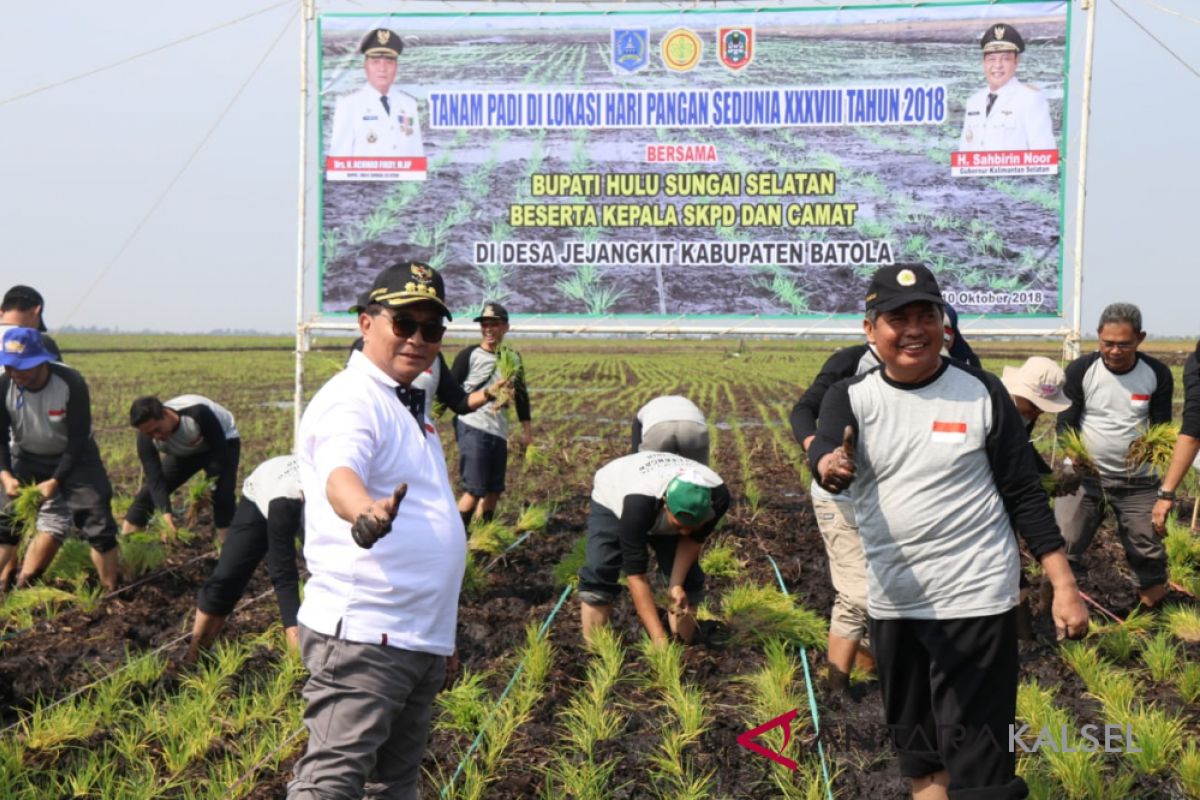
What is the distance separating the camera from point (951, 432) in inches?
127

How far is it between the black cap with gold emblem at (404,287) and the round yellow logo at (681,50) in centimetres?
721

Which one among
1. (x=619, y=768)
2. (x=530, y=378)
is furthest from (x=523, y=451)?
(x=530, y=378)

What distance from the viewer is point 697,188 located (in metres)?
9.73

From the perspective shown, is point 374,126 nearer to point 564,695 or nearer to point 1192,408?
point 564,695

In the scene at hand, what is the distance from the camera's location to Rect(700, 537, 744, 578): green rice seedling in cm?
752

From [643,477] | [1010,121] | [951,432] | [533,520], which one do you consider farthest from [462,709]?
[1010,121]

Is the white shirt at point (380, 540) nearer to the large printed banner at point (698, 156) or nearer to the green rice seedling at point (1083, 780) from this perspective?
the green rice seedling at point (1083, 780)

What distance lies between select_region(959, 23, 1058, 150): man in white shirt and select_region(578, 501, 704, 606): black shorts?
549 cm

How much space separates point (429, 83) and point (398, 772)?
7958 mm

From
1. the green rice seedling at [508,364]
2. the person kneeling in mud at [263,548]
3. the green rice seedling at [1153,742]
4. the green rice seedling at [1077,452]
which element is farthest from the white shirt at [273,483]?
the green rice seedling at [1077,452]

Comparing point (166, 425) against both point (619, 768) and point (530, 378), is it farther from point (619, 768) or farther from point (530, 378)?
point (530, 378)

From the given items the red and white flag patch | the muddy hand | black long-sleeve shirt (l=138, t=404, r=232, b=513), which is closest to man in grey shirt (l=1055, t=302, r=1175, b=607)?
the red and white flag patch

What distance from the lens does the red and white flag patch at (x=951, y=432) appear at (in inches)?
127

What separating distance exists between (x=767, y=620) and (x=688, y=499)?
128 centimetres
